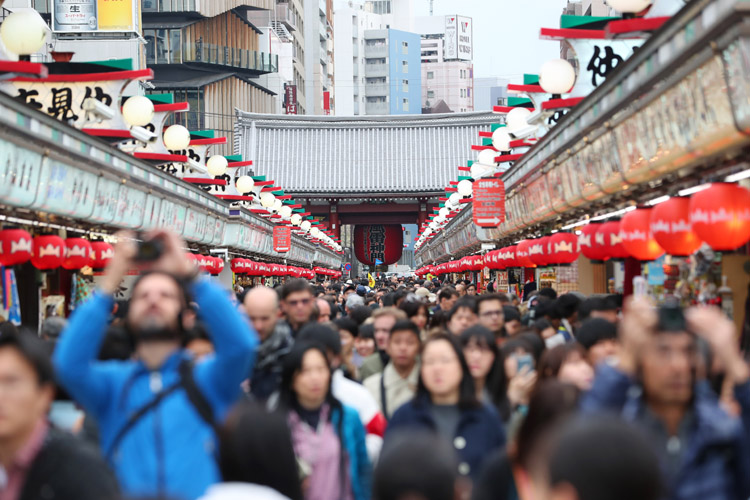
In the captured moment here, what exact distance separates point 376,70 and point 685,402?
107 m

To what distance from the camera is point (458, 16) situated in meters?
124

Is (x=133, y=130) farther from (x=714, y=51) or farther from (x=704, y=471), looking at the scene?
(x=704, y=471)

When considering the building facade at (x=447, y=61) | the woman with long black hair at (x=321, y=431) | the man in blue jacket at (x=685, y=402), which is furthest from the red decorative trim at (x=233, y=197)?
the building facade at (x=447, y=61)

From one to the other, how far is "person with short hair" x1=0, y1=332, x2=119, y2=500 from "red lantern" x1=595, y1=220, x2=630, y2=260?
8.92 meters

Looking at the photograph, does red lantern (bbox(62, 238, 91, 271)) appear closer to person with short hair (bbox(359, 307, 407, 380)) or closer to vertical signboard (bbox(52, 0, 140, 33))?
person with short hair (bbox(359, 307, 407, 380))

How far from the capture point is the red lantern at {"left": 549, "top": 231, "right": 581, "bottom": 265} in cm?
1525

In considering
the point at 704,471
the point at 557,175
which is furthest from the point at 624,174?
the point at 704,471

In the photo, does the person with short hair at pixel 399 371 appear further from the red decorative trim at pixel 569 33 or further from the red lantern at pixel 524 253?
the red lantern at pixel 524 253

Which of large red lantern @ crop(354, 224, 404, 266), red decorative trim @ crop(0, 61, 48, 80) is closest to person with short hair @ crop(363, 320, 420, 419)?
red decorative trim @ crop(0, 61, 48, 80)

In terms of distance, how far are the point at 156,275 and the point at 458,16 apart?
12300cm

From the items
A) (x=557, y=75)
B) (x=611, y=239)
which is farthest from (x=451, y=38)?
(x=611, y=239)

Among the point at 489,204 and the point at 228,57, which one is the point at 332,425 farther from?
the point at 228,57

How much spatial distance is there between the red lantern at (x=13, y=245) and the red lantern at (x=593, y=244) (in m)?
6.60

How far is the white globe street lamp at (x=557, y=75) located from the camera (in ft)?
45.2
